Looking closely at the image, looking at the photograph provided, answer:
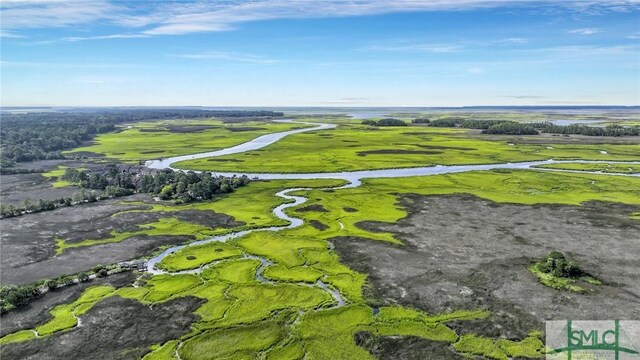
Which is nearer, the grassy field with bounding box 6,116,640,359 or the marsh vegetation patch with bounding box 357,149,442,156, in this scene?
the grassy field with bounding box 6,116,640,359

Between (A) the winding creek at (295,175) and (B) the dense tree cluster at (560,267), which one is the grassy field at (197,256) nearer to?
(A) the winding creek at (295,175)

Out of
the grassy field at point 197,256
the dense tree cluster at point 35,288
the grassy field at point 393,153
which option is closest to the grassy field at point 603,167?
the grassy field at point 393,153

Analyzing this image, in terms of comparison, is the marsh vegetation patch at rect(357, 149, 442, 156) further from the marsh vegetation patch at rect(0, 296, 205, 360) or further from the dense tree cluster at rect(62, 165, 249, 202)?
the marsh vegetation patch at rect(0, 296, 205, 360)

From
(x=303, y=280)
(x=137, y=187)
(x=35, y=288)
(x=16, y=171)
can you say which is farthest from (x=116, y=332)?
(x=16, y=171)

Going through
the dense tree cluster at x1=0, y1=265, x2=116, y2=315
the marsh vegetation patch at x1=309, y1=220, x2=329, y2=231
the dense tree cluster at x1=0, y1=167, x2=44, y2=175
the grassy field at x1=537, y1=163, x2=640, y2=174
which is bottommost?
the dense tree cluster at x1=0, y1=265, x2=116, y2=315

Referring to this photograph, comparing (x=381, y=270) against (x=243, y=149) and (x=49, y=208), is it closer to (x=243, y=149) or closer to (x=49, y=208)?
(x=49, y=208)

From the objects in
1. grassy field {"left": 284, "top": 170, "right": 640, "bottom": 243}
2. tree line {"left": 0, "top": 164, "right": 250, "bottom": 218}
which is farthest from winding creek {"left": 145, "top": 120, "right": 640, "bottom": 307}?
tree line {"left": 0, "top": 164, "right": 250, "bottom": 218}
